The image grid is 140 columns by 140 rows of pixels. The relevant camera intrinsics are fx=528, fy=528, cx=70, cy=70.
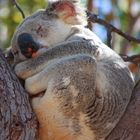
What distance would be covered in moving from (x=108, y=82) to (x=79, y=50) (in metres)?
0.30

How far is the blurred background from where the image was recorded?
7379mm

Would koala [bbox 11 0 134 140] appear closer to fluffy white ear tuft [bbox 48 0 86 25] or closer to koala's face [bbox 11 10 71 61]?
koala's face [bbox 11 10 71 61]

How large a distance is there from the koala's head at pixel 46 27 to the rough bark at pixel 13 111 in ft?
1.32

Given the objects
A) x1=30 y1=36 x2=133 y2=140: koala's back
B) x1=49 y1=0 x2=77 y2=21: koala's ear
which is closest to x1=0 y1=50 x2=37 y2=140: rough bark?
x1=30 y1=36 x2=133 y2=140: koala's back

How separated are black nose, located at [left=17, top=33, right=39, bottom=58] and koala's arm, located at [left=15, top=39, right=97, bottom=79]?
0.18 feet

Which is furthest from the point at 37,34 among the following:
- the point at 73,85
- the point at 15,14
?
the point at 15,14

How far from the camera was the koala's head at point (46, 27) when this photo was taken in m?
3.57

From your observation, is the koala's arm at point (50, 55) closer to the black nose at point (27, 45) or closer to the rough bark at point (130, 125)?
the black nose at point (27, 45)

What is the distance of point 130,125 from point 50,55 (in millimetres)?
715

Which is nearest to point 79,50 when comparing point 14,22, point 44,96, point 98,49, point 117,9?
point 98,49

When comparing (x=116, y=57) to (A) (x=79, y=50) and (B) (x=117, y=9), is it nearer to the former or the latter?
(A) (x=79, y=50)

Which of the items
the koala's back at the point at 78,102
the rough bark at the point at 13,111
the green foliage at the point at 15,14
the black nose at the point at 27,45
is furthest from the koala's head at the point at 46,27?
the green foliage at the point at 15,14

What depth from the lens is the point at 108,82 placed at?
348cm

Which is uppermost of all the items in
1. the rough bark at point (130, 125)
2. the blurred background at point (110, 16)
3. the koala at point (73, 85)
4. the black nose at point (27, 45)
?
the black nose at point (27, 45)
